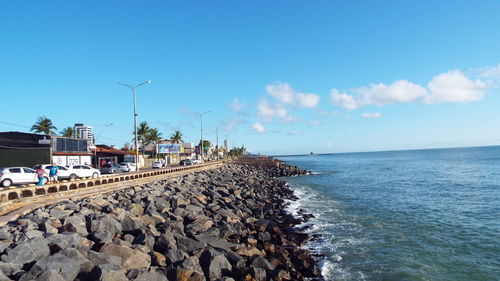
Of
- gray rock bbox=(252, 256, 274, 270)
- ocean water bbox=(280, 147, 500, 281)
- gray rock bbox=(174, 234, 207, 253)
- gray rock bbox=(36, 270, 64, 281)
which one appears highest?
gray rock bbox=(36, 270, 64, 281)

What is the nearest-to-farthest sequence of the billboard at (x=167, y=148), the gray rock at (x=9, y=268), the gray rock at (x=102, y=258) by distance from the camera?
the gray rock at (x=9, y=268), the gray rock at (x=102, y=258), the billboard at (x=167, y=148)

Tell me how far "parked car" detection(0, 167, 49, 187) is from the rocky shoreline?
801 cm

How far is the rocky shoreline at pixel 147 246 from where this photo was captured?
23.3 ft

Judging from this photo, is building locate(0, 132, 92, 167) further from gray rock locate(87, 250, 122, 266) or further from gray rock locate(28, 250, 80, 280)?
gray rock locate(28, 250, 80, 280)

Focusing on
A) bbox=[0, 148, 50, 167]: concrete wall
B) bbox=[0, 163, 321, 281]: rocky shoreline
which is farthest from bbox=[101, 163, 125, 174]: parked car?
bbox=[0, 163, 321, 281]: rocky shoreline

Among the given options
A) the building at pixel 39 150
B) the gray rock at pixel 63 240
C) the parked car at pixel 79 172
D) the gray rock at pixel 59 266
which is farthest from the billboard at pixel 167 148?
the gray rock at pixel 59 266

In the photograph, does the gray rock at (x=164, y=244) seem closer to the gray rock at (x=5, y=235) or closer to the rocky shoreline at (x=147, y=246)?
the rocky shoreline at (x=147, y=246)

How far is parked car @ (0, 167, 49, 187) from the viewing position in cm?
1984

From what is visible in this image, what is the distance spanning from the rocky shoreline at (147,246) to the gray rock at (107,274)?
0.02m

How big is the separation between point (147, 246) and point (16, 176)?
52.3 ft

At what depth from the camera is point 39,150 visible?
35375 mm

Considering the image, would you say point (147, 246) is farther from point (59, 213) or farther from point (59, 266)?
point (59, 213)

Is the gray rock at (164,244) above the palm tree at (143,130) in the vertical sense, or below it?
below

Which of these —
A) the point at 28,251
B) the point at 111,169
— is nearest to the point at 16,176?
the point at 111,169
